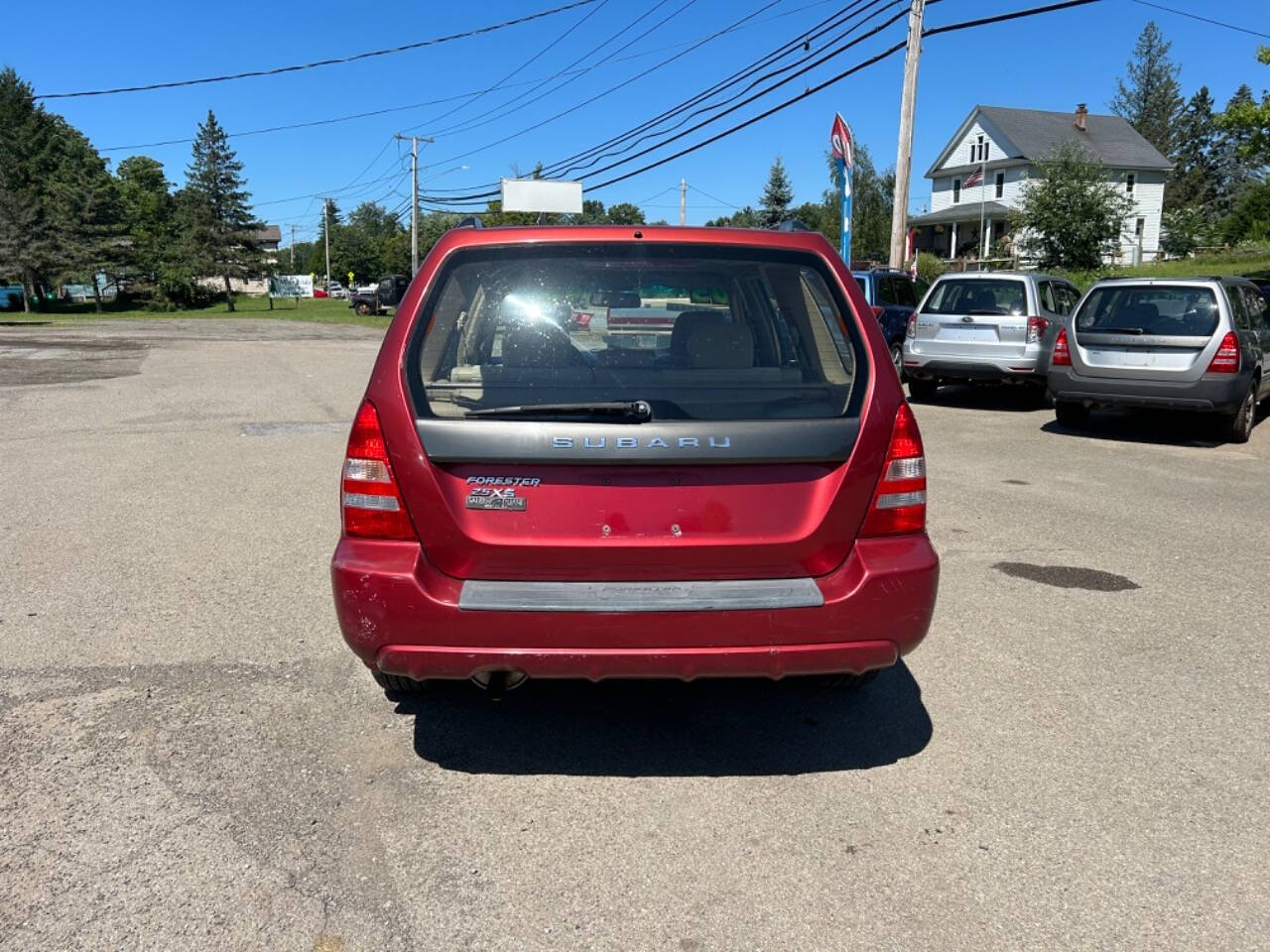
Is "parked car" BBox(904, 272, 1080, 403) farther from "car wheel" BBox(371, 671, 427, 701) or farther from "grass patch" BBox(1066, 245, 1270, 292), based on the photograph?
"grass patch" BBox(1066, 245, 1270, 292)

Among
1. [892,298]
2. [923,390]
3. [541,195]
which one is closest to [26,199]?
[541,195]

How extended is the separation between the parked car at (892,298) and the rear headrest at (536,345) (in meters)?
13.2

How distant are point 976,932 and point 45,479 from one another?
7.96 meters

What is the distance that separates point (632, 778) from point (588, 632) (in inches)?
26.4

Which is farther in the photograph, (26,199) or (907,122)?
(26,199)

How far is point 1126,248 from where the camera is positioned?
174ft

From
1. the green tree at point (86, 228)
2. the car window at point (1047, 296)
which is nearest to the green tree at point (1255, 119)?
the car window at point (1047, 296)

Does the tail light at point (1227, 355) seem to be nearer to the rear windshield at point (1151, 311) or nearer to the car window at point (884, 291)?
the rear windshield at point (1151, 311)

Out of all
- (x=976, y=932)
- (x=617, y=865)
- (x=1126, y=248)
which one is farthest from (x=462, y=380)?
(x=1126, y=248)

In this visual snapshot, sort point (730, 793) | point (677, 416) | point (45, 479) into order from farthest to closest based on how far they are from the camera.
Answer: point (45, 479), point (730, 793), point (677, 416)

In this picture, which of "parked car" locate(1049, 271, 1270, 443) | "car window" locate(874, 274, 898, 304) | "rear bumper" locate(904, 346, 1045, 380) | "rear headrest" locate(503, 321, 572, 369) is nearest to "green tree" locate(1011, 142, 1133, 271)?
"car window" locate(874, 274, 898, 304)

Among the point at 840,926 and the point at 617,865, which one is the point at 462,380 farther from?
the point at 840,926

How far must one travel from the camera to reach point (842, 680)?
3736 mm

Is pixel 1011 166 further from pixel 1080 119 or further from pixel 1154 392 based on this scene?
pixel 1154 392
